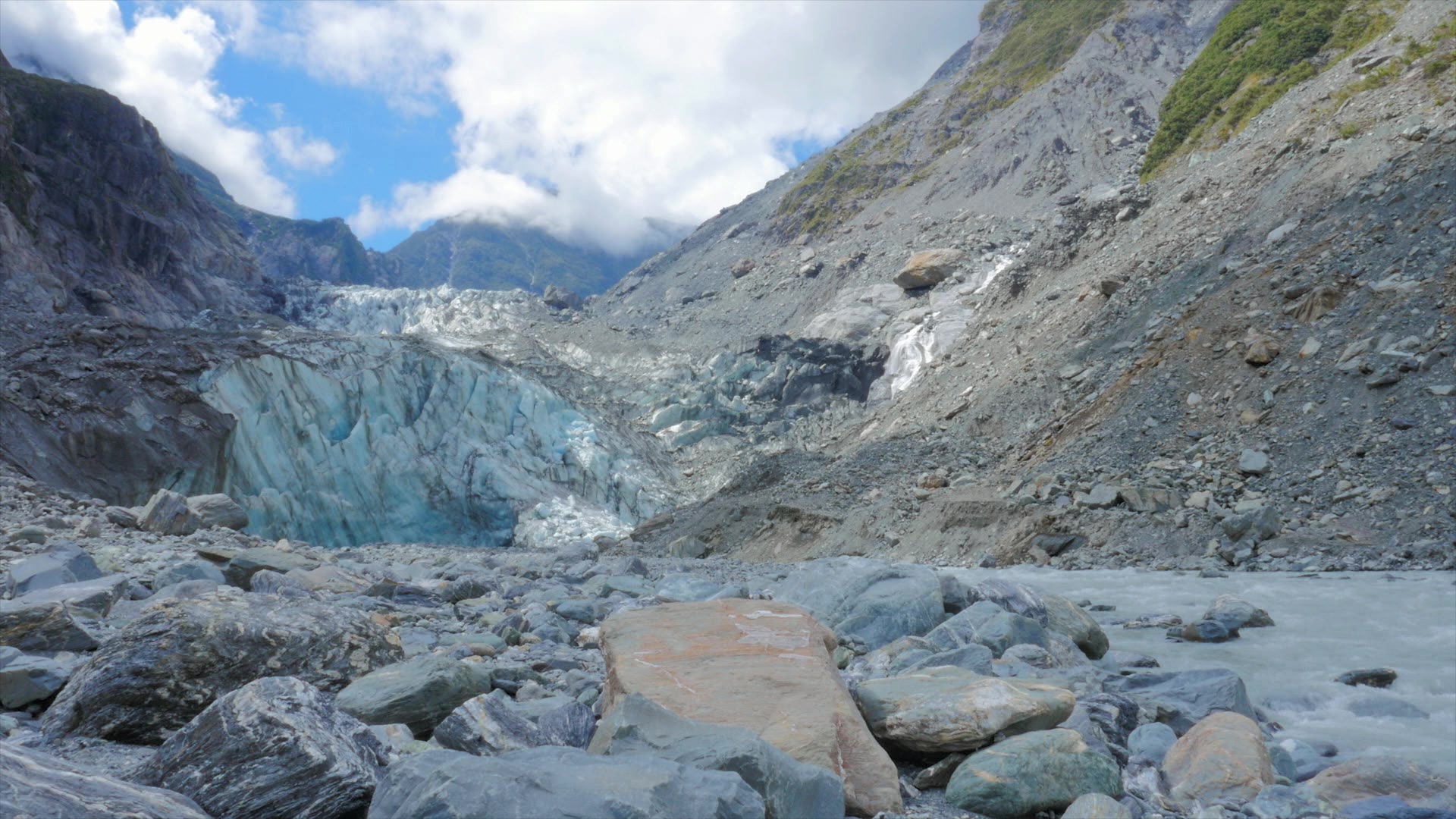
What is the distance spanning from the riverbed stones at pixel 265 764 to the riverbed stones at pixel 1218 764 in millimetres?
2864

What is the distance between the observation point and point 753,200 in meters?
86.2

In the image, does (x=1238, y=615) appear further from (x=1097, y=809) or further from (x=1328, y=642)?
(x=1097, y=809)

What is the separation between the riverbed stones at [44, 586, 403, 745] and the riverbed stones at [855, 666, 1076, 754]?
2230 mm

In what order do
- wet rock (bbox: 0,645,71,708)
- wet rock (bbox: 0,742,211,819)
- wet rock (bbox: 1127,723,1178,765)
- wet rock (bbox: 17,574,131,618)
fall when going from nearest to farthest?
wet rock (bbox: 0,742,211,819) < wet rock (bbox: 0,645,71,708) < wet rock (bbox: 1127,723,1178,765) < wet rock (bbox: 17,574,131,618)

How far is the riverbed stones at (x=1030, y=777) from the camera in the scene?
2.85 metres

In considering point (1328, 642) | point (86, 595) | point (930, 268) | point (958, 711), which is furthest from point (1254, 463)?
point (930, 268)

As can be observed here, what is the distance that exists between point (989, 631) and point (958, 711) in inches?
75.1

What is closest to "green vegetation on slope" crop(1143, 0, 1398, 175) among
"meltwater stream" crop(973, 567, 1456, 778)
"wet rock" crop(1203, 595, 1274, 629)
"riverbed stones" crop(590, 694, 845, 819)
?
"meltwater stream" crop(973, 567, 1456, 778)

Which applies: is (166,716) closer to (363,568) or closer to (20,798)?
(20,798)

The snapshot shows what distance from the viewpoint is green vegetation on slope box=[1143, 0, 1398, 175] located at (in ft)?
97.0

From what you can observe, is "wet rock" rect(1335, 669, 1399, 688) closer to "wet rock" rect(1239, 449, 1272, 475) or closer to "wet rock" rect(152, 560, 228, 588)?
"wet rock" rect(1239, 449, 1272, 475)

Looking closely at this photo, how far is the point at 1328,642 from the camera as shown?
644 cm

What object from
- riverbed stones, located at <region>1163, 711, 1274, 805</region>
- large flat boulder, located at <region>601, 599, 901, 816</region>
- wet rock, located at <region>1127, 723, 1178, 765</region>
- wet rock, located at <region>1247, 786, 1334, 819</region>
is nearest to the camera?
large flat boulder, located at <region>601, 599, 901, 816</region>

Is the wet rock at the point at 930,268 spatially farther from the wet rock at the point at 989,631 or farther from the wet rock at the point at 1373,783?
the wet rock at the point at 1373,783
